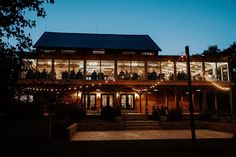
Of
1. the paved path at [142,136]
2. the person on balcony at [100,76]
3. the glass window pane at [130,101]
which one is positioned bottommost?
the paved path at [142,136]

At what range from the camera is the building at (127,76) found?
21.6m

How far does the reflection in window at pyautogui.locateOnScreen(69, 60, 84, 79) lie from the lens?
2136 centimetres

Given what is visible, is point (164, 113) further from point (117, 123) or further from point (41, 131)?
point (41, 131)

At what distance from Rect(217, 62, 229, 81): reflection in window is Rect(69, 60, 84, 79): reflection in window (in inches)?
552

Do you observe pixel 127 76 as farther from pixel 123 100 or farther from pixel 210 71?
pixel 210 71

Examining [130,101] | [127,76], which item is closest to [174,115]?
[127,76]

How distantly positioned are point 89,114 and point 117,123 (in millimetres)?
4805

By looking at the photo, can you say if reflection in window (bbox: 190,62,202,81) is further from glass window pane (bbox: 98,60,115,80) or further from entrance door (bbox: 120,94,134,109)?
glass window pane (bbox: 98,60,115,80)

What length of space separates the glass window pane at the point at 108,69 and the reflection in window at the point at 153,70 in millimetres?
3655

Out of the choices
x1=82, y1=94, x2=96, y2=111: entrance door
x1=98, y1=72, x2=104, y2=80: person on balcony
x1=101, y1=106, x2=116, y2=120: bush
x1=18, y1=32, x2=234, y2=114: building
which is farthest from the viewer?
x1=82, y1=94, x2=96, y2=111: entrance door

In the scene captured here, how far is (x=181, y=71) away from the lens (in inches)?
971

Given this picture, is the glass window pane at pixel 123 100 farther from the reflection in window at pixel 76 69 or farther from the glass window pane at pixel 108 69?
the reflection in window at pixel 76 69

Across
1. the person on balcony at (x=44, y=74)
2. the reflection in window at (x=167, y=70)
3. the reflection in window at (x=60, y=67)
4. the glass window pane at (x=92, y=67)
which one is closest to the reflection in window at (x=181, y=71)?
the reflection in window at (x=167, y=70)

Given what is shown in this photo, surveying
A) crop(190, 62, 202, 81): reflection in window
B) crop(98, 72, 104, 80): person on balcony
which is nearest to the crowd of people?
crop(98, 72, 104, 80): person on balcony
